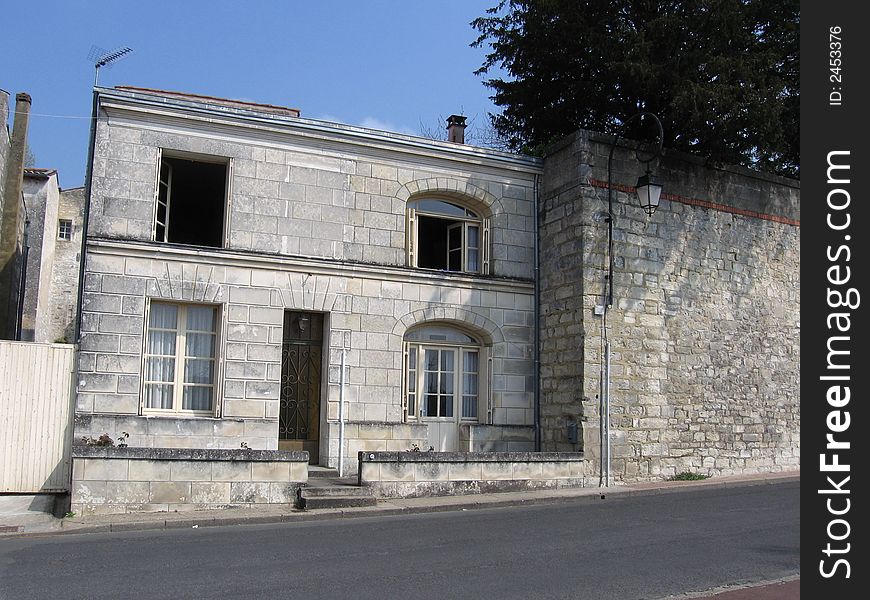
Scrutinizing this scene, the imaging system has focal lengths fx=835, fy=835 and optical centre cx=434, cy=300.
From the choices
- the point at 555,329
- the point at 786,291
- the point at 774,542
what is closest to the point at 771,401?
the point at 786,291

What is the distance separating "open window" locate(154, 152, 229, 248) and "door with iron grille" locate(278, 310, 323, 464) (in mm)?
1902

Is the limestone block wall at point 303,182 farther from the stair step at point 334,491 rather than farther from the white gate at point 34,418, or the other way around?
the stair step at point 334,491

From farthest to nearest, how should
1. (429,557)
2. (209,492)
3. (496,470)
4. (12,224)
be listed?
(12,224), (496,470), (209,492), (429,557)

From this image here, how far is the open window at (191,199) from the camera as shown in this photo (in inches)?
531

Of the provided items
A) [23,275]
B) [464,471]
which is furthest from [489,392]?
[23,275]

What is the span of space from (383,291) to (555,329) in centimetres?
319

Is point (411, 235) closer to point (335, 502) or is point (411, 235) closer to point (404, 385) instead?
point (404, 385)

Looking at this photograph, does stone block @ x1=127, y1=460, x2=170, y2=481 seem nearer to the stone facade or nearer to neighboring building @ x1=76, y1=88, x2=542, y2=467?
neighboring building @ x1=76, y1=88, x2=542, y2=467

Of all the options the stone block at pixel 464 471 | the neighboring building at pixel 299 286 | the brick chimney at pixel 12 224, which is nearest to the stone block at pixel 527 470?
the stone block at pixel 464 471

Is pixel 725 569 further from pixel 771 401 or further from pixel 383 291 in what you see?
pixel 771 401

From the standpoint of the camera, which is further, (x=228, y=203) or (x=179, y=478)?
(x=228, y=203)

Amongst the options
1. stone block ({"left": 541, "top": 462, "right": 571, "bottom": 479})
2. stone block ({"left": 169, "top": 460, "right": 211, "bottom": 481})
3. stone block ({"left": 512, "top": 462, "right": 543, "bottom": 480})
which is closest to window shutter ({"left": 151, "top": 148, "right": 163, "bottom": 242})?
stone block ({"left": 169, "top": 460, "right": 211, "bottom": 481})

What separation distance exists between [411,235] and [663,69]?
5.32 m

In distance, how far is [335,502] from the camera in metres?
11.2
